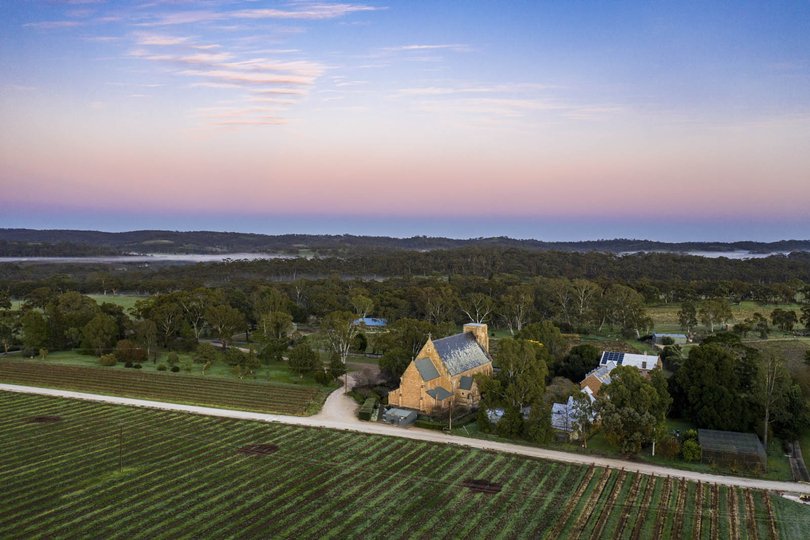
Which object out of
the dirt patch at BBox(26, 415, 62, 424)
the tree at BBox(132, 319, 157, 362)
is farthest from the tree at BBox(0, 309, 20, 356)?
the dirt patch at BBox(26, 415, 62, 424)

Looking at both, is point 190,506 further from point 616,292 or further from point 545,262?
point 545,262

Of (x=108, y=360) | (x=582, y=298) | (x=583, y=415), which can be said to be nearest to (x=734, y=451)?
(x=583, y=415)

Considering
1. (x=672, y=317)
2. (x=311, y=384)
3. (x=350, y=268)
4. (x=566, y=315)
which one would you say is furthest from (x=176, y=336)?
(x=350, y=268)

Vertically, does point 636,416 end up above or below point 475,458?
above

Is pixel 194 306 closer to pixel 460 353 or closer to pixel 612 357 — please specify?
pixel 460 353

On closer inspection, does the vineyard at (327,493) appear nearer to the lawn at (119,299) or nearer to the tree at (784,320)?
the tree at (784,320)

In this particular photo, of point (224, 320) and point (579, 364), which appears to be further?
point (224, 320)
